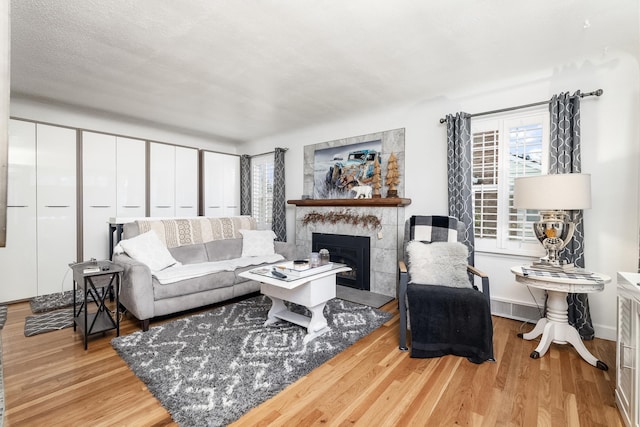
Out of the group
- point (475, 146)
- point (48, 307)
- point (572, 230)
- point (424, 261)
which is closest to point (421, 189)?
point (475, 146)

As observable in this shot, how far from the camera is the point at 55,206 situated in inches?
148

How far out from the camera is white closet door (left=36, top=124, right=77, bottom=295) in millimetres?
3672

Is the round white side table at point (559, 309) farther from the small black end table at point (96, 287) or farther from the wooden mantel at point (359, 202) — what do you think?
the small black end table at point (96, 287)

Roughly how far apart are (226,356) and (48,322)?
6.64ft

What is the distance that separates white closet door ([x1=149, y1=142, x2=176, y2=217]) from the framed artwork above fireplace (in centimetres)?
219

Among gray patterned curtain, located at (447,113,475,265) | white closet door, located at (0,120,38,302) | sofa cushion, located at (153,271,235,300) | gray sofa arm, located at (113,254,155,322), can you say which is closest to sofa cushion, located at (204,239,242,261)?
sofa cushion, located at (153,271,235,300)

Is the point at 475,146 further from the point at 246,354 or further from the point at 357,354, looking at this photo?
the point at 246,354

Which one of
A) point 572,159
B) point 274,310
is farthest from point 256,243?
point 572,159

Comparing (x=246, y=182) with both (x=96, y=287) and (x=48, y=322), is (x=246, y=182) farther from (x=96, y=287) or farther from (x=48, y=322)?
(x=48, y=322)

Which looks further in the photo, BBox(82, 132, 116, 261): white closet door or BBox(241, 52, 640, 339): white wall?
BBox(82, 132, 116, 261): white closet door

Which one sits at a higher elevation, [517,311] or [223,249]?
[223,249]

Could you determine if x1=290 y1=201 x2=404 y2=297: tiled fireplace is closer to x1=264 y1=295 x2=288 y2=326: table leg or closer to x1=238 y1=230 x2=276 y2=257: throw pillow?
x1=238 y1=230 x2=276 y2=257: throw pillow

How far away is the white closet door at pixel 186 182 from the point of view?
5020mm

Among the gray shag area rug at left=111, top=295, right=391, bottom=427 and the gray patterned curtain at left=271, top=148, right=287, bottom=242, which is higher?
the gray patterned curtain at left=271, top=148, right=287, bottom=242
